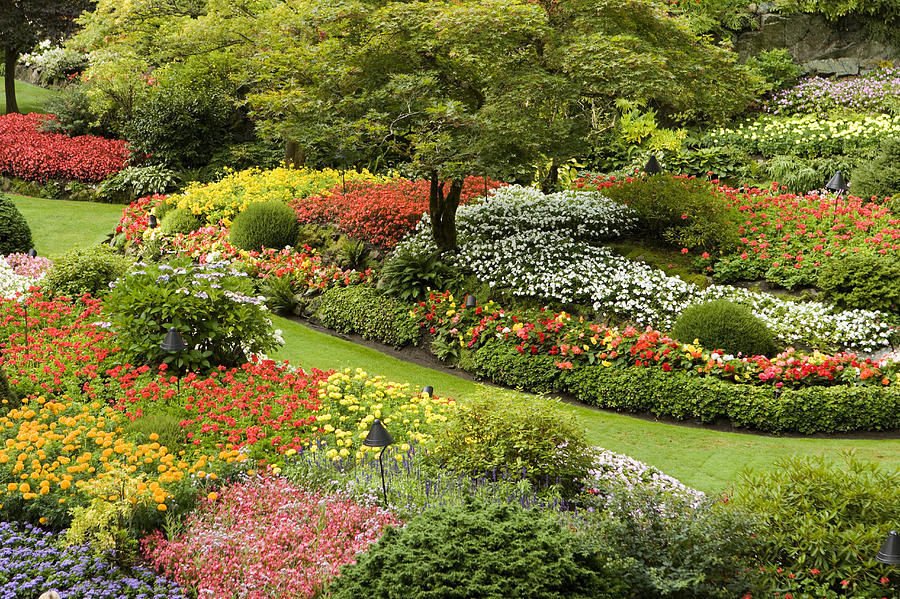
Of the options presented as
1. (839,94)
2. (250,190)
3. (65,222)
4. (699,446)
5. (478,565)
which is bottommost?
(699,446)

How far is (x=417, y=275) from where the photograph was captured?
11.7 meters

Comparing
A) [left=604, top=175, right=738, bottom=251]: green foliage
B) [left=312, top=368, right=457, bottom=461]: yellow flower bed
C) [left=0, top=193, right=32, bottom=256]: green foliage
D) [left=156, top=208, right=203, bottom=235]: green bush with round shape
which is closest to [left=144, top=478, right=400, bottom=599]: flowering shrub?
[left=312, top=368, right=457, bottom=461]: yellow flower bed

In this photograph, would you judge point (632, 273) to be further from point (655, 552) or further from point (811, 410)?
point (655, 552)

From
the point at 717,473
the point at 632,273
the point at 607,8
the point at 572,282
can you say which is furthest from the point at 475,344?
the point at 607,8

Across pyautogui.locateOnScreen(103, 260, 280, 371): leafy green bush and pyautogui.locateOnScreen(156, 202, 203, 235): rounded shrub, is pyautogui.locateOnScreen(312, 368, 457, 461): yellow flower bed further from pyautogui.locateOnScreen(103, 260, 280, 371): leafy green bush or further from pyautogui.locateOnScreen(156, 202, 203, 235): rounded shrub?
pyautogui.locateOnScreen(156, 202, 203, 235): rounded shrub

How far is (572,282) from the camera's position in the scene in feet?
35.4

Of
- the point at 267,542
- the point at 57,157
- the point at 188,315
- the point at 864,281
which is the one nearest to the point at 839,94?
the point at 864,281

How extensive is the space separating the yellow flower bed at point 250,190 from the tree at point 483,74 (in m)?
3.99

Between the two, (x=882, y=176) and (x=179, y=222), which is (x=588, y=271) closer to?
(x=882, y=176)

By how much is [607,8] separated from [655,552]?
26.7 ft

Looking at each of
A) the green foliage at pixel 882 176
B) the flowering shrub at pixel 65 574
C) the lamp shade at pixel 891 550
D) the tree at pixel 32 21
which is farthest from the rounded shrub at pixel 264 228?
the tree at pixel 32 21

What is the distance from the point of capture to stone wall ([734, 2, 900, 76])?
19500 mm

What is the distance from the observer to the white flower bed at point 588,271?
9688 millimetres

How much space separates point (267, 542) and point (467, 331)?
227 inches
